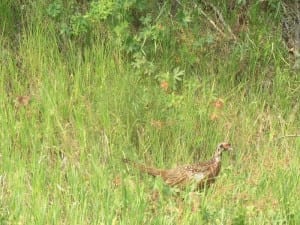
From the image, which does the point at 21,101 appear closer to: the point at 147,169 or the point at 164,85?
the point at 164,85

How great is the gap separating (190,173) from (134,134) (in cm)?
73

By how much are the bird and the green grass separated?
79mm

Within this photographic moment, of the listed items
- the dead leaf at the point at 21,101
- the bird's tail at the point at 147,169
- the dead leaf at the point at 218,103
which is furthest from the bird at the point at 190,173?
the dead leaf at the point at 21,101

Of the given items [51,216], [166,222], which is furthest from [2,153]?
[166,222]

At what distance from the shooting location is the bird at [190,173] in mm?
5047

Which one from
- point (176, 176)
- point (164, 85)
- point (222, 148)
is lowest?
point (176, 176)

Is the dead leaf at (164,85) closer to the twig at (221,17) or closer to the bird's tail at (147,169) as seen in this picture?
the bird's tail at (147,169)

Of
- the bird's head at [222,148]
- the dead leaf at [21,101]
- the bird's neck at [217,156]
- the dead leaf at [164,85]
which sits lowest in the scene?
the bird's neck at [217,156]

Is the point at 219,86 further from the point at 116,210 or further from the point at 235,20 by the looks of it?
the point at 116,210

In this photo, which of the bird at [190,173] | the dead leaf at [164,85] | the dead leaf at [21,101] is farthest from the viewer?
the dead leaf at [164,85]

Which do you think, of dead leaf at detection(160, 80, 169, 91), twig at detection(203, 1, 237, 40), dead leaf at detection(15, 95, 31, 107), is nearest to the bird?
dead leaf at detection(160, 80, 169, 91)

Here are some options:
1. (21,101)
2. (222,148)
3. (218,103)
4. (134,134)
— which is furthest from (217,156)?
(21,101)

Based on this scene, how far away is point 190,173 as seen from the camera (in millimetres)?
5086

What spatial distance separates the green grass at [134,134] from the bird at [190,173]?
79 millimetres
